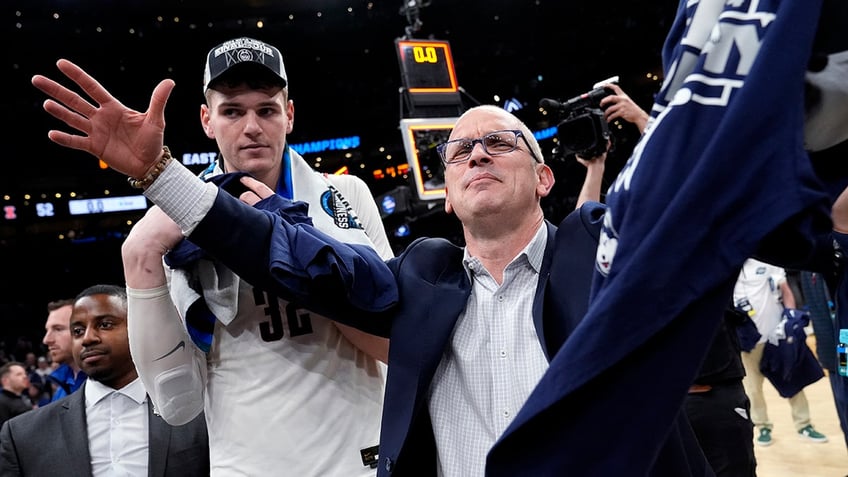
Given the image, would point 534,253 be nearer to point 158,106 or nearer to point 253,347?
point 253,347

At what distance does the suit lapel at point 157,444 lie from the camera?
2.45 m

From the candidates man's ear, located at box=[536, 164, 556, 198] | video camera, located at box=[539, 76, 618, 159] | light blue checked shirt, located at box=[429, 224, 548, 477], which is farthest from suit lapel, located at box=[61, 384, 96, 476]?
video camera, located at box=[539, 76, 618, 159]

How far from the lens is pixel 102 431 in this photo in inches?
104

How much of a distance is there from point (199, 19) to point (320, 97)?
4.53m

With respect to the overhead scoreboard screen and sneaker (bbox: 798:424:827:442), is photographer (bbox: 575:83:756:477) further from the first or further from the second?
the overhead scoreboard screen

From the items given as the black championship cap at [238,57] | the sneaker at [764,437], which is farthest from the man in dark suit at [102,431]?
the sneaker at [764,437]

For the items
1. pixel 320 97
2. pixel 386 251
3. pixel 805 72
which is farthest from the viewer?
pixel 320 97

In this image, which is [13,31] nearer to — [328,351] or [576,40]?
[576,40]

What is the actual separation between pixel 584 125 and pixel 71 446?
88.3 inches

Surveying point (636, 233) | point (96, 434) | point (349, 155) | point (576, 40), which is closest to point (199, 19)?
point (349, 155)

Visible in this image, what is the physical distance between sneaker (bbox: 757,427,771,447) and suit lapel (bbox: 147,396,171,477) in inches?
185

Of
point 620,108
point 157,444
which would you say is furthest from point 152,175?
point 620,108

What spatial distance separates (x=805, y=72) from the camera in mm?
728

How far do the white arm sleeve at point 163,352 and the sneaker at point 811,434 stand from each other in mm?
5195
